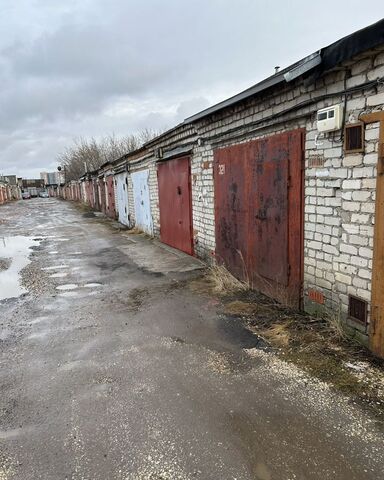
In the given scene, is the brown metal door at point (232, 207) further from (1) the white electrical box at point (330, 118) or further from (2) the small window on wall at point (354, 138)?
(2) the small window on wall at point (354, 138)

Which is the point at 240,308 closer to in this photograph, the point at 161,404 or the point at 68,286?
the point at 161,404

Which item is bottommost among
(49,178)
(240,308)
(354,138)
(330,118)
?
(240,308)

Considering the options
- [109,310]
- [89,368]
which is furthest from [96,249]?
[89,368]

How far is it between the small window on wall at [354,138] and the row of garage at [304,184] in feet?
0.04

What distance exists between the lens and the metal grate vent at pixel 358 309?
372 centimetres

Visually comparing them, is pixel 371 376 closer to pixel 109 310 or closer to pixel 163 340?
pixel 163 340

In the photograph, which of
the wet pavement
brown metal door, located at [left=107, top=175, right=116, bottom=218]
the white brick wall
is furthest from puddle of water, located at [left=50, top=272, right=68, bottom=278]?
brown metal door, located at [left=107, top=175, right=116, bottom=218]

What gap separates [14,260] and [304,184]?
802 cm

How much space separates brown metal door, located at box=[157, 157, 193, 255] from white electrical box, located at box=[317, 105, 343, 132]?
15.6 ft

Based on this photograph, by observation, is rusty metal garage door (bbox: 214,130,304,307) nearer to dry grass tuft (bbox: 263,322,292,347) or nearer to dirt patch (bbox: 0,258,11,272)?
dry grass tuft (bbox: 263,322,292,347)

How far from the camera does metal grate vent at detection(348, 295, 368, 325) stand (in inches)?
146

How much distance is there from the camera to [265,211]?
5.34m

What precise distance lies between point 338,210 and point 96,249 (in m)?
8.07

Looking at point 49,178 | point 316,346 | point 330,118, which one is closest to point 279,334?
point 316,346
